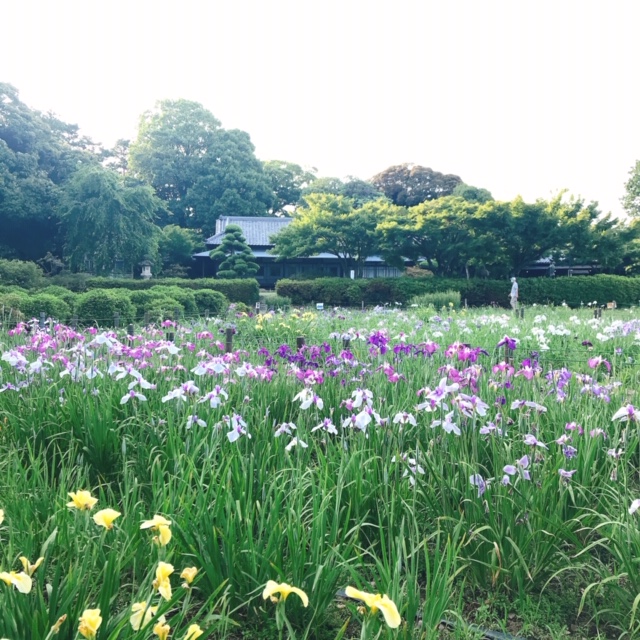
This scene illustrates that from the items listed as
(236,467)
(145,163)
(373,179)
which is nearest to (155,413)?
(236,467)

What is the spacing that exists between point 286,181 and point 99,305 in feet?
110

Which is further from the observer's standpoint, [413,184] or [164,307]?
[413,184]

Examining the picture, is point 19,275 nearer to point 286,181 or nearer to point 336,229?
point 336,229

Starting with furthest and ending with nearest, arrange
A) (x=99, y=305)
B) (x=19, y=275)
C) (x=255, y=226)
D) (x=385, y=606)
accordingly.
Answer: (x=255, y=226)
(x=19, y=275)
(x=99, y=305)
(x=385, y=606)

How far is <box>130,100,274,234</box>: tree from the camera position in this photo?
3747 cm

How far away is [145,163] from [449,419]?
39.5 metres

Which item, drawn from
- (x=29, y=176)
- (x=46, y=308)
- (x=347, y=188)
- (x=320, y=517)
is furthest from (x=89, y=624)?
(x=347, y=188)

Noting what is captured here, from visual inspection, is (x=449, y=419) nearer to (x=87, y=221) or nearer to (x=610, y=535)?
(x=610, y=535)

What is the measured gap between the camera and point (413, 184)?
134 feet

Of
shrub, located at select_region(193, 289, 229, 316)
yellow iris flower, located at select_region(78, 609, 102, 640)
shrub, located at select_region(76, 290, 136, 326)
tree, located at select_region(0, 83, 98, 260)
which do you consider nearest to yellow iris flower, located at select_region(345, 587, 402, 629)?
yellow iris flower, located at select_region(78, 609, 102, 640)

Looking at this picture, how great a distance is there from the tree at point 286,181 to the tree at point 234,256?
61.4ft

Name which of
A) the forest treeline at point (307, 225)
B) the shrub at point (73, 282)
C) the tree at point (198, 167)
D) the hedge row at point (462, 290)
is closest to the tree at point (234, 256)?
the forest treeline at point (307, 225)

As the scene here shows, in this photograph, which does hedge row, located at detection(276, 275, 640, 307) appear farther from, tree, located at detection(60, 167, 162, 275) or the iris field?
the iris field

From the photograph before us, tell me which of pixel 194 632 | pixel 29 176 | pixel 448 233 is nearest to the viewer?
pixel 194 632
